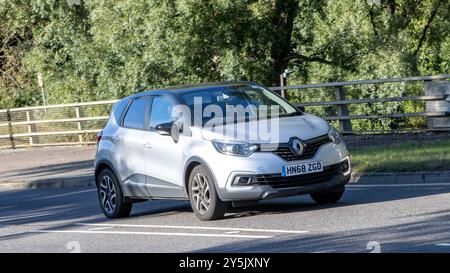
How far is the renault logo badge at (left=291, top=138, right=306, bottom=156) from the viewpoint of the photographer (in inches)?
479

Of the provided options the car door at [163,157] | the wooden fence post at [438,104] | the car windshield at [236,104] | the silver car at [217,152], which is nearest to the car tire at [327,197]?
the silver car at [217,152]

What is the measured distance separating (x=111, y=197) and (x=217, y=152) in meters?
2.75

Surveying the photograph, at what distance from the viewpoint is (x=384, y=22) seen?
32.2 m

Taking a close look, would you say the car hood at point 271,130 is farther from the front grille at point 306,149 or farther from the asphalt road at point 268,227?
the asphalt road at point 268,227

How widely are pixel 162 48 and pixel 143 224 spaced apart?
1542 centimetres

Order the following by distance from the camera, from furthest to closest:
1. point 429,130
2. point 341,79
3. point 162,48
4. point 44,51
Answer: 1. point 44,51
2. point 341,79
3. point 162,48
4. point 429,130

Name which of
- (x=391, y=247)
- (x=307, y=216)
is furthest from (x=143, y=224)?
(x=391, y=247)

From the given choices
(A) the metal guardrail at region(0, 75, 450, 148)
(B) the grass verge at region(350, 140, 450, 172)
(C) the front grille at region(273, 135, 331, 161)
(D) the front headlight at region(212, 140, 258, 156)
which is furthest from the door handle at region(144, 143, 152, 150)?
(A) the metal guardrail at region(0, 75, 450, 148)

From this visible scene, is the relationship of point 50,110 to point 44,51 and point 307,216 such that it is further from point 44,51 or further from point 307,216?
point 307,216

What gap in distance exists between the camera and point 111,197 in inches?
572

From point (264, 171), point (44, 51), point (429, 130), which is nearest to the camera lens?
point (264, 171)

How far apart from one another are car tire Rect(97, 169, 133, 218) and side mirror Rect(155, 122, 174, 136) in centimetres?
140

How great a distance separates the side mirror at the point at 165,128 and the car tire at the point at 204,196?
2.42 ft

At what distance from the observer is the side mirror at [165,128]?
13.2 meters
